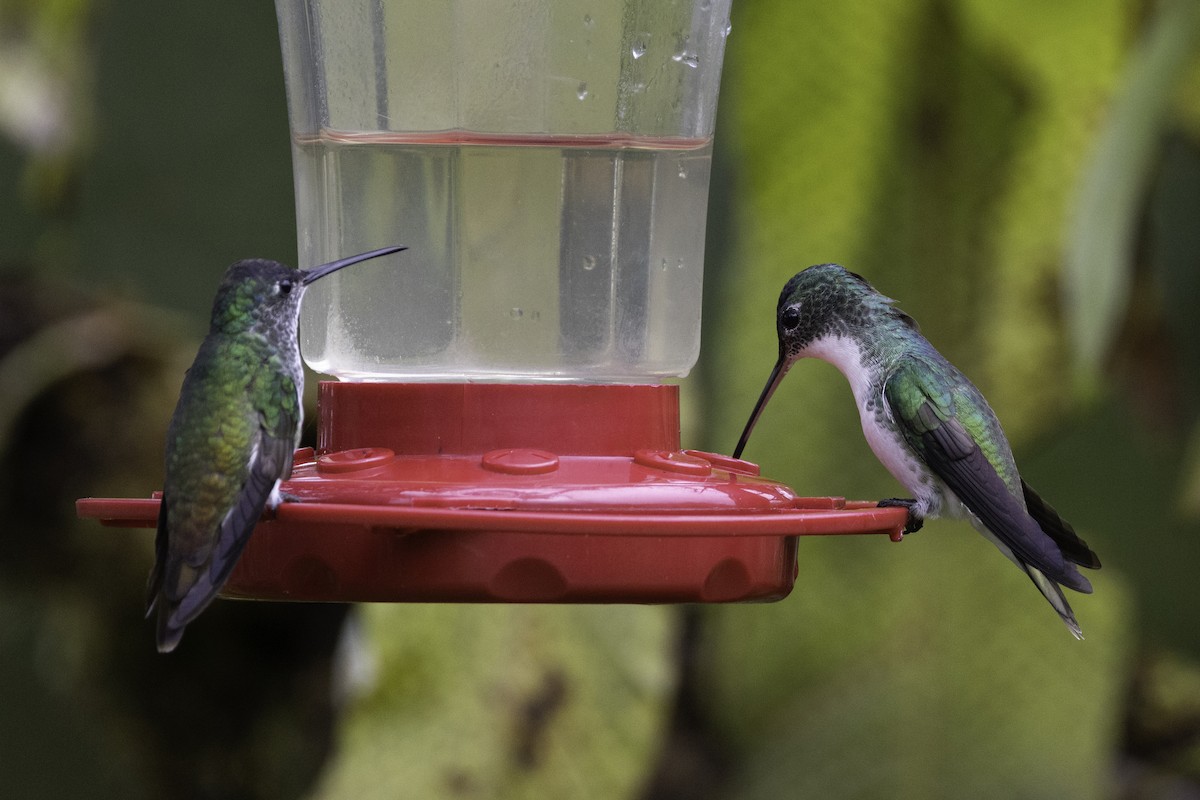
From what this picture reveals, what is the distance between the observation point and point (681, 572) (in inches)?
80.4

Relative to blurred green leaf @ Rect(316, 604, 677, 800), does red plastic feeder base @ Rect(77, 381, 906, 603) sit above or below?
above

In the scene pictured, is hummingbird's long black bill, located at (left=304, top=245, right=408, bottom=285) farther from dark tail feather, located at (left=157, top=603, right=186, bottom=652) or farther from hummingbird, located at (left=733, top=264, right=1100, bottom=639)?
hummingbird, located at (left=733, top=264, right=1100, bottom=639)

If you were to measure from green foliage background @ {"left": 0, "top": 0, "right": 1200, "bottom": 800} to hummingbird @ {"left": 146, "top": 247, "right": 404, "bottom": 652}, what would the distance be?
1.22 meters

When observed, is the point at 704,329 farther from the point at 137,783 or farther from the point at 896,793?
the point at 137,783

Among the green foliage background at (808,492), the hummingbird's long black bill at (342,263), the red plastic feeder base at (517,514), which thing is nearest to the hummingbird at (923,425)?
the red plastic feeder base at (517,514)

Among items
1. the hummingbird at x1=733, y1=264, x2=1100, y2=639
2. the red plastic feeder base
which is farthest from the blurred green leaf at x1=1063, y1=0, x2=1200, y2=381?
the red plastic feeder base

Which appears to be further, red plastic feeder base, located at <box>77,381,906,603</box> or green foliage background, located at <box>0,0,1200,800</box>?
green foliage background, located at <box>0,0,1200,800</box>

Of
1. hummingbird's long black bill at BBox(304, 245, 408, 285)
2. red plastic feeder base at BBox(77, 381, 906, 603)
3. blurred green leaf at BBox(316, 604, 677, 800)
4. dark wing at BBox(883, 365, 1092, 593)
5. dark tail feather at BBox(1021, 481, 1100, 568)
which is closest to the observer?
red plastic feeder base at BBox(77, 381, 906, 603)

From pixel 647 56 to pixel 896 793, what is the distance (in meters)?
2.29

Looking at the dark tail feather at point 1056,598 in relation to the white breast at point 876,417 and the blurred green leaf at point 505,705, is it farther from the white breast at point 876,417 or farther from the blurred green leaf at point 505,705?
the blurred green leaf at point 505,705

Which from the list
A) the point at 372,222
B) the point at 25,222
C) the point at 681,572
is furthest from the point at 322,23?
the point at 25,222

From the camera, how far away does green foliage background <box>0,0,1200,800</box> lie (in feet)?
11.4

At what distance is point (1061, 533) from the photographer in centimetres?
265

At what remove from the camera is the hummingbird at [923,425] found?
2.55m
